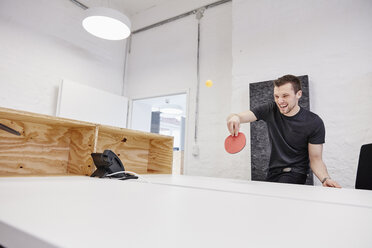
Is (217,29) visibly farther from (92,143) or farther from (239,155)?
(92,143)

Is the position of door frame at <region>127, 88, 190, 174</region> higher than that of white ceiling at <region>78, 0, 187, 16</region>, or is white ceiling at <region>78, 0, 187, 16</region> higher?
white ceiling at <region>78, 0, 187, 16</region>

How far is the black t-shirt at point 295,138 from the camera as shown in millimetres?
1496

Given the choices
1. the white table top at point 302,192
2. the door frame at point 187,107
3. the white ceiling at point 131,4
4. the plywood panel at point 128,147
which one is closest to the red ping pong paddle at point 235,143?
the white table top at point 302,192

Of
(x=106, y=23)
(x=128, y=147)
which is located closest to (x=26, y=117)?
(x=128, y=147)

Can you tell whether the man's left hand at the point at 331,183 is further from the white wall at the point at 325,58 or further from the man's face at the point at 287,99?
the white wall at the point at 325,58

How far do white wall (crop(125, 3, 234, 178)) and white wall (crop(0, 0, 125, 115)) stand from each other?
2.44 ft

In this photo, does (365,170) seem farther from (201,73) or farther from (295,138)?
(201,73)

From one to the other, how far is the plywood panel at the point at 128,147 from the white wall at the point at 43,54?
76.4 inches

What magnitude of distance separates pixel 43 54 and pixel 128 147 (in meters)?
2.29

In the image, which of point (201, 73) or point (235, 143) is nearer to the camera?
point (235, 143)

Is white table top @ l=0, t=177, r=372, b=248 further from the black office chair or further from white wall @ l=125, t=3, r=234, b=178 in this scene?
white wall @ l=125, t=3, r=234, b=178

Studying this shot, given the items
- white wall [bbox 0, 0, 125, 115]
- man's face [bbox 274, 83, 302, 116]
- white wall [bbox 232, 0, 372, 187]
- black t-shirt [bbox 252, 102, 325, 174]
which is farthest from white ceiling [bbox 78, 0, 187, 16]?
black t-shirt [bbox 252, 102, 325, 174]

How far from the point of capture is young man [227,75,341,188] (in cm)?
148

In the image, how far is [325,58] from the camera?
7.65 feet
